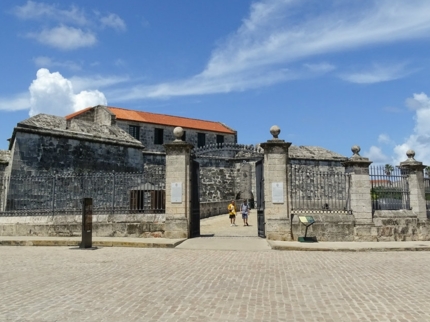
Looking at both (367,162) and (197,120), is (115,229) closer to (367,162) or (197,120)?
(367,162)

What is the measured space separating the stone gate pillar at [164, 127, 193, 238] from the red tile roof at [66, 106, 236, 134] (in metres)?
26.8

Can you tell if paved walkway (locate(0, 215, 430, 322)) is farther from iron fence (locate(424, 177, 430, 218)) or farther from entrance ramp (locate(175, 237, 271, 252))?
iron fence (locate(424, 177, 430, 218))

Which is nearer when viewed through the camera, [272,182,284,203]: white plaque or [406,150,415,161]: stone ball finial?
Answer: [272,182,284,203]: white plaque

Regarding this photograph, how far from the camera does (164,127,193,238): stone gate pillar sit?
12.7 meters

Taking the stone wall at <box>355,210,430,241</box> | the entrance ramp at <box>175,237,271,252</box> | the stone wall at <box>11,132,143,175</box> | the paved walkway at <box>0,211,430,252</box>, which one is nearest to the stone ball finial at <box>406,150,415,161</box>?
the stone wall at <box>355,210,430,241</box>

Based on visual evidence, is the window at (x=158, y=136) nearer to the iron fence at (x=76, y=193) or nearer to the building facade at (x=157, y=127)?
the building facade at (x=157, y=127)

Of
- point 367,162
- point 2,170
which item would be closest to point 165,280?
point 367,162

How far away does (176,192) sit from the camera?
12.8m

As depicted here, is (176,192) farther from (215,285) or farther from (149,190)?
(215,285)

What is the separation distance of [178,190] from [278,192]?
11.4 ft

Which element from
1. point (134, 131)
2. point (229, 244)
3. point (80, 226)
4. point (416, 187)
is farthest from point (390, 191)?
point (134, 131)

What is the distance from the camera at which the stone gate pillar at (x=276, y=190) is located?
1234cm

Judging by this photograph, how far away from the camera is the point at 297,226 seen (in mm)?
12359

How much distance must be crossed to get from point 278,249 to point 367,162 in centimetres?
478
